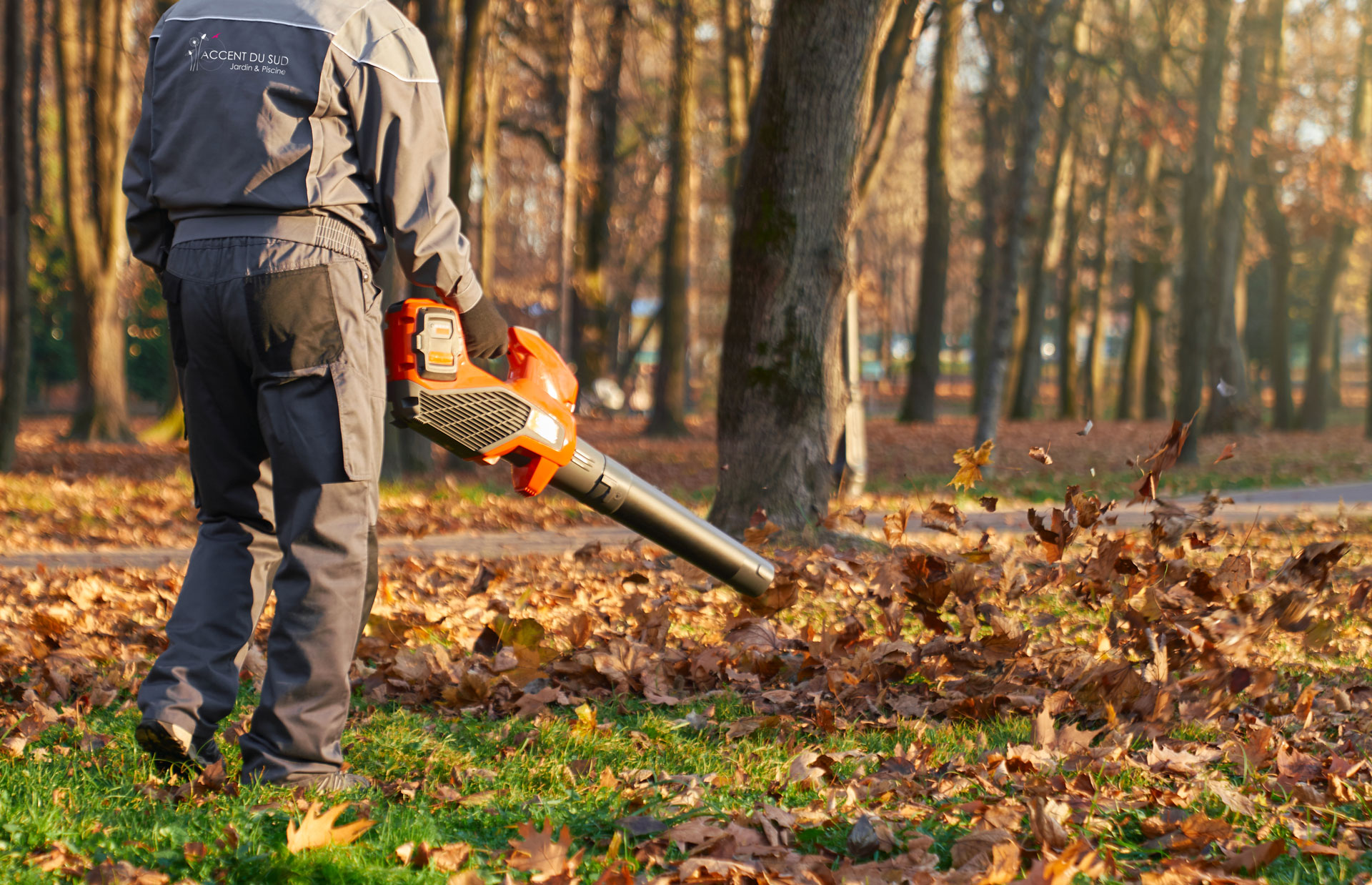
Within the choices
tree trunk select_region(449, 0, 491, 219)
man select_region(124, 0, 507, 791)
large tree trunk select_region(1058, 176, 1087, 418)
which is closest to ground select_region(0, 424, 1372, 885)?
man select_region(124, 0, 507, 791)

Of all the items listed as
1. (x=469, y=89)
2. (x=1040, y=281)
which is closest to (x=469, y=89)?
(x=469, y=89)

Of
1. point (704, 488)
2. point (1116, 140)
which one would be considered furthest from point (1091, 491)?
point (1116, 140)

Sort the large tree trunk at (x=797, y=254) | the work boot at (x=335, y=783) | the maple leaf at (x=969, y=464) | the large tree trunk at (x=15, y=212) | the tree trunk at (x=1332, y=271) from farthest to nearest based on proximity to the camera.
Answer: the tree trunk at (x=1332, y=271), the large tree trunk at (x=15, y=212), the large tree trunk at (x=797, y=254), the maple leaf at (x=969, y=464), the work boot at (x=335, y=783)

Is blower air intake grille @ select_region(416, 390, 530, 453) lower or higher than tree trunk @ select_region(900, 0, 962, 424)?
lower

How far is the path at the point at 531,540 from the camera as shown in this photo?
701 centimetres

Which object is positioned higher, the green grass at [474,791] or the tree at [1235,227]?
the tree at [1235,227]

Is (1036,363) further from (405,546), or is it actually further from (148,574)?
(148,574)

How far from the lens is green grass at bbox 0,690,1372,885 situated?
2600 mm

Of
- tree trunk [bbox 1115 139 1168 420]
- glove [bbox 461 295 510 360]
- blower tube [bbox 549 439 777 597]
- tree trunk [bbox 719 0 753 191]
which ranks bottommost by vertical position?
blower tube [bbox 549 439 777 597]

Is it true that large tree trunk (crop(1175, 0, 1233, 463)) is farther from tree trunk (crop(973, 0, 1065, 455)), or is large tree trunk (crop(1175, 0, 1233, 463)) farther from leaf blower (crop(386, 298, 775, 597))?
leaf blower (crop(386, 298, 775, 597))

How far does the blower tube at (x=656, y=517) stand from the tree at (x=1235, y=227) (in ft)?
55.1

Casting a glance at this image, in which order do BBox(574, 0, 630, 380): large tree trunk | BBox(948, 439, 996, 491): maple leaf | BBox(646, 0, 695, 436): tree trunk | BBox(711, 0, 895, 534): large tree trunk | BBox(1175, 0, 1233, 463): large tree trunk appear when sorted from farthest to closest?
BBox(574, 0, 630, 380): large tree trunk
BBox(646, 0, 695, 436): tree trunk
BBox(1175, 0, 1233, 463): large tree trunk
BBox(711, 0, 895, 534): large tree trunk
BBox(948, 439, 996, 491): maple leaf

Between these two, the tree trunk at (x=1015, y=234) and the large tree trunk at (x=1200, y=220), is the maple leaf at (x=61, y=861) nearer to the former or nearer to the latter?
the tree trunk at (x=1015, y=234)

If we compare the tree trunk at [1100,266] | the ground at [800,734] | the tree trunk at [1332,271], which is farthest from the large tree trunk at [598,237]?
the ground at [800,734]
